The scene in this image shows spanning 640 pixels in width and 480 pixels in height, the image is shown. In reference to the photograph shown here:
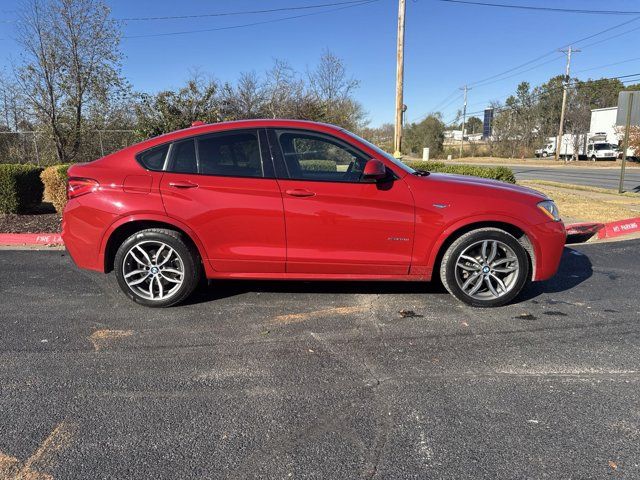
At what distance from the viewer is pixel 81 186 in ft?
13.8

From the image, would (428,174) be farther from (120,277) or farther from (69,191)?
(69,191)

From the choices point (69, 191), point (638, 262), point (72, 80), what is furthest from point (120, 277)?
point (72, 80)

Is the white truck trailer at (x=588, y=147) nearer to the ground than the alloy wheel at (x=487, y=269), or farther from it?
farther from it

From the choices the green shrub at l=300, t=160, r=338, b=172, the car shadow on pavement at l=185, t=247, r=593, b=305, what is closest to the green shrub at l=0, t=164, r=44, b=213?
the car shadow on pavement at l=185, t=247, r=593, b=305

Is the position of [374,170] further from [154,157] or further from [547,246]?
[154,157]

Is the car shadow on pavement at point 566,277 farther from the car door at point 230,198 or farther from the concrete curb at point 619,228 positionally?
the car door at point 230,198

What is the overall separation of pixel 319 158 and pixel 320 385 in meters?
2.17

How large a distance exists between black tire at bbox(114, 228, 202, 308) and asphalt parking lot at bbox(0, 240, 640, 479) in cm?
13

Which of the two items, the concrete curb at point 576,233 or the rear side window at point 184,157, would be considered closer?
the rear side window at point 184,157

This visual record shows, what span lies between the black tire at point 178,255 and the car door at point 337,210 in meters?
0.91

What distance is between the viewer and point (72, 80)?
14055 millimetres

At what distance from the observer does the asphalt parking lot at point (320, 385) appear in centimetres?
228

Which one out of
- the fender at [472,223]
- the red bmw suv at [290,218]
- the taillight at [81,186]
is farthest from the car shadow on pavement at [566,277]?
the taillight at [81,186]

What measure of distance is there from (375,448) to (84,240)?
132 inches
